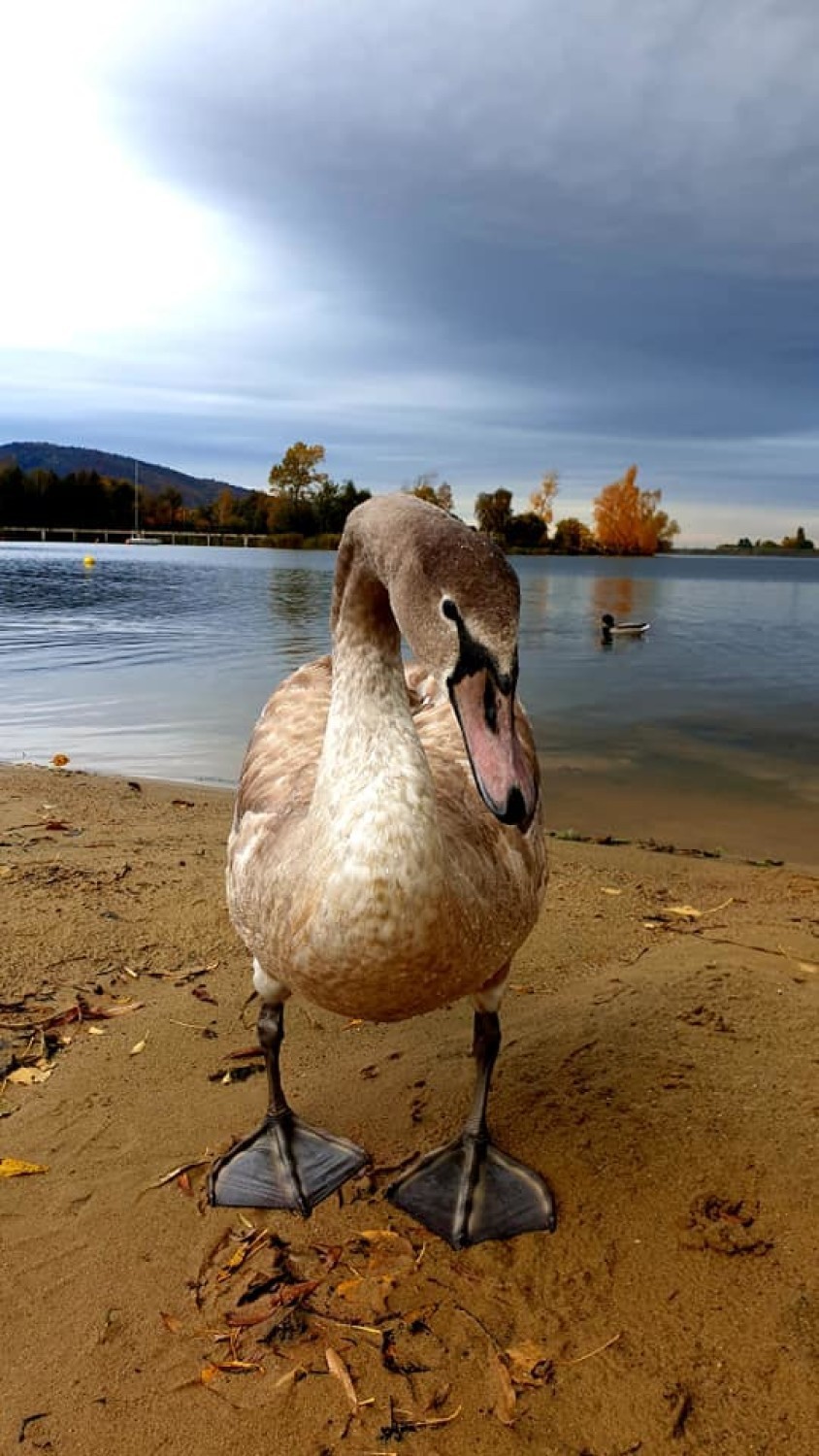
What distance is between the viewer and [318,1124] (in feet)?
12.3

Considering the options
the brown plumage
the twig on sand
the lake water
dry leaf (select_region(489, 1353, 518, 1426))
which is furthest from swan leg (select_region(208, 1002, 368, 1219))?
the lake water

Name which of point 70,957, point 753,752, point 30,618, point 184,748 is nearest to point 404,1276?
point 70,957

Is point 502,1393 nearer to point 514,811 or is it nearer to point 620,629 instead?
point 514,811

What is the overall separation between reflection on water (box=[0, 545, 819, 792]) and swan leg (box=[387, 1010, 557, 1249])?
26.6 feet

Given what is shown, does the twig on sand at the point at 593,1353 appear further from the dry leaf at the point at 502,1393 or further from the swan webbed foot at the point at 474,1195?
the swan webbed foot at the point at 474,1195

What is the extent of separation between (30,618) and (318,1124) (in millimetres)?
30368

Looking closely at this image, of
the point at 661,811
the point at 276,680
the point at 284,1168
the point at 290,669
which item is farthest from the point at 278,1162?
the point at 290,669

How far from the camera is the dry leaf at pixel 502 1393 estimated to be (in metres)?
2.41

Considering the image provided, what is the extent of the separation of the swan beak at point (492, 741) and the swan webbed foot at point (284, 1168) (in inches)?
67.9

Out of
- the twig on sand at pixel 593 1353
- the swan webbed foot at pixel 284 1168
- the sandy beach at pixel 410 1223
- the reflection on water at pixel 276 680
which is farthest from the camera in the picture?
the reflection on water at pixel 276 680

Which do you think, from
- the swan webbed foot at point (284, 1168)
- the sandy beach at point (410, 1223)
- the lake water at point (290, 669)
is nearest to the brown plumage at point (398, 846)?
the swan webbed foot at point (284, 1168)

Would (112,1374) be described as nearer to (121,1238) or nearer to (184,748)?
(121,1238)

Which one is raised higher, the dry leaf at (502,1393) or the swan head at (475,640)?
the swan head at (475,640)

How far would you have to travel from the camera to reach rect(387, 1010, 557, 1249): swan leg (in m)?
3.08
